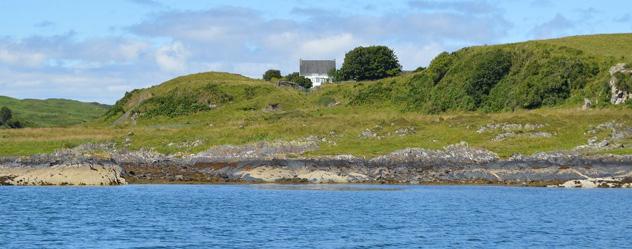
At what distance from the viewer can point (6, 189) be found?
234ft

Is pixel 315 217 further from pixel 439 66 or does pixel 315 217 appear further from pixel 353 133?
pixel 439 66

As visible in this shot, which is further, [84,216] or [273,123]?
[273,123]

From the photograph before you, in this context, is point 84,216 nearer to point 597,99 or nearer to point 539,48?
point 597,99

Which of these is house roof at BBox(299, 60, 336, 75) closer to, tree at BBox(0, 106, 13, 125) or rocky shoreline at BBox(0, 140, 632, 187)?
tree at BBox(0, 106, 13, 125)

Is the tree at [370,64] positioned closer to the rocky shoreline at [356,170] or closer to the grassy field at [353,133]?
the grassy field at [353,133]

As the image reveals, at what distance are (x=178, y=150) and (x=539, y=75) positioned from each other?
1592 inches

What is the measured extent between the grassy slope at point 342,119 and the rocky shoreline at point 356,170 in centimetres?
398

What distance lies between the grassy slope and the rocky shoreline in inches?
157

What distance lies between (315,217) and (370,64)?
332 feet

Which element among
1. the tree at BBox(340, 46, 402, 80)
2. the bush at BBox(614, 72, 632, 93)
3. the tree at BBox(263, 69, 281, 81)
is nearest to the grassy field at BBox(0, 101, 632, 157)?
the bush at BBox(614, 72, 632, 93)

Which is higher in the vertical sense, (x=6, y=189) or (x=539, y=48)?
(x=539, y=48)

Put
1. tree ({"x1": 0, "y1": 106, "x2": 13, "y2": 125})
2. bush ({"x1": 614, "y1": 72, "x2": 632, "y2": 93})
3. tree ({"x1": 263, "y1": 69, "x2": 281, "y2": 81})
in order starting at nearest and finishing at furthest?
bush ({"x1": 614, "y1": 72, "x2": 632, "y2": 93}) → tree ({"x1": 0, "y1": 106, "x2": 13, "y2": 125}) → tree ({"x1": 263, "y1": 69, "x2": 281, "y2": 81})

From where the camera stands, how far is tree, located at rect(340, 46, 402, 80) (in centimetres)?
15050

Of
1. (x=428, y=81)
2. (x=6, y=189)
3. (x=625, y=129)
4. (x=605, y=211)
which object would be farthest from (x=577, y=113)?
(x=6, y=189)
